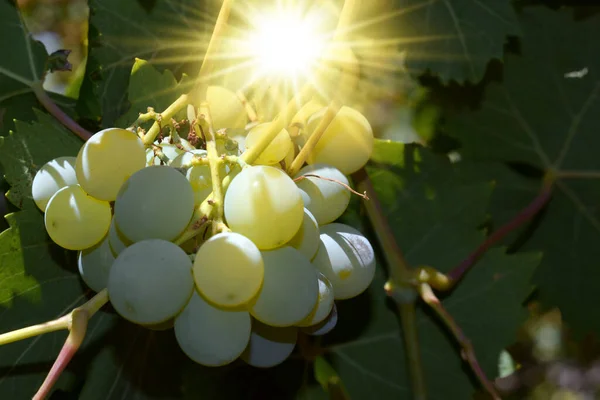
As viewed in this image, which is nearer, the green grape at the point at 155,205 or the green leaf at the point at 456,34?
the green grape at the point at 155,205

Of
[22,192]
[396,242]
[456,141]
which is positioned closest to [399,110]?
[456,141]

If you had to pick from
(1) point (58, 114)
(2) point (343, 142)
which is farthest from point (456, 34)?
(1) point (58, 114)

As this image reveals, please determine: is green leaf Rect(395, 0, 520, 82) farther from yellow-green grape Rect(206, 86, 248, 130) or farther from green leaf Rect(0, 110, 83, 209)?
green leaf Rect(0, 110, 83, 209)

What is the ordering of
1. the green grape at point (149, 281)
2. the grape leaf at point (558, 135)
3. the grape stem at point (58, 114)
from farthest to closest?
the grape leaf at point (558, 135), the grape stem at point (58, 114), the green grape at point (149, 281)

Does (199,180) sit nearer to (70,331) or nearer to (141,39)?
(70,331)

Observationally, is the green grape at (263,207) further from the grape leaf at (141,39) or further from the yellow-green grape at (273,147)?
the grape leaf at (141,39)

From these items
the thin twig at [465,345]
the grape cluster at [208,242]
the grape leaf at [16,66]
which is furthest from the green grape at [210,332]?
the grape leaf at [16,66]

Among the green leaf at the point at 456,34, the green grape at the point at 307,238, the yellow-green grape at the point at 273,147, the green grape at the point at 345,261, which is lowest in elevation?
the green grape at the point at 345,261
